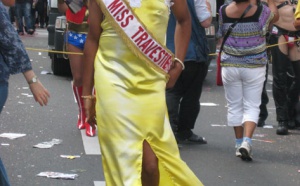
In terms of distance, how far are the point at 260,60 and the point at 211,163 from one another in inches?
44.7

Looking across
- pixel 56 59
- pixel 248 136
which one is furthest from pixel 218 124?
pixel 56 59

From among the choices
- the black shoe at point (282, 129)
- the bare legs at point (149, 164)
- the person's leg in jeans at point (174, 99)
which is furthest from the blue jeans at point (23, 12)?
the bare legs at point (149, 164)

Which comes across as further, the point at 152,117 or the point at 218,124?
the point at 218,124

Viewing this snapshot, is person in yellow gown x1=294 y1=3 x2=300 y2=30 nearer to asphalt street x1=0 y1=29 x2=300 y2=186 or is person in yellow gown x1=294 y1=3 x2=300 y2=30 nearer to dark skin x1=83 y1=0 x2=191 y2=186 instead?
asphalt street x1=0 y1=29 x2=300 y2=186

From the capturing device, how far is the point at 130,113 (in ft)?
15.7

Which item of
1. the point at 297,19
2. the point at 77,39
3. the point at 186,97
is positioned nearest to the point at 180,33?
the point at 186,97

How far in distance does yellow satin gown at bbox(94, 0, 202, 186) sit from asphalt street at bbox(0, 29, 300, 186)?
2386mm

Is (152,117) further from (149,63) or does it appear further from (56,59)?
(56,59)

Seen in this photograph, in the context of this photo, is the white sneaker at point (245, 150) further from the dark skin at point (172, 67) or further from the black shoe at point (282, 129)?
the dark skin at point (172, 67)

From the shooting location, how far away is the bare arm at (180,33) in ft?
17.2

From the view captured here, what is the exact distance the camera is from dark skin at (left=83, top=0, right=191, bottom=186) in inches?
188

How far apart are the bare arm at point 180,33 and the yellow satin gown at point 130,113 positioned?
12.6 inches

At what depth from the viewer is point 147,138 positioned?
478cm

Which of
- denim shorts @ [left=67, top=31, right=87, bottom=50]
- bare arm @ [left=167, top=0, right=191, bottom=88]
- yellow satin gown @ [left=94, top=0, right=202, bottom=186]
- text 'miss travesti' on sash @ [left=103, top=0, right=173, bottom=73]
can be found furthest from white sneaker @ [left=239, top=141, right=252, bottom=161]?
text 'miss travesti' on sash @ [left=103, top=0, right=173, bottom=73]
